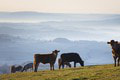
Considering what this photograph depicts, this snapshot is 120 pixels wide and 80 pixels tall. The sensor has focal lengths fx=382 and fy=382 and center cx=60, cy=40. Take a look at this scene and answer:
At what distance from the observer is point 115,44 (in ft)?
112

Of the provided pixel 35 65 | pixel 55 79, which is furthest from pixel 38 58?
pixel 55 79

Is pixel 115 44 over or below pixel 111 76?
over

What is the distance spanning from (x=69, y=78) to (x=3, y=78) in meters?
8.28

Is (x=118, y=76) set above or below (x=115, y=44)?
below

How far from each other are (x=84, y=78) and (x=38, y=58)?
553 inches

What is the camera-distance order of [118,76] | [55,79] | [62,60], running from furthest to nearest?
1. [62,60]
2. [55,79]
3. [118,76]

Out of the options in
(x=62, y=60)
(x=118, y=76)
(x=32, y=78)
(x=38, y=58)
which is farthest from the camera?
(x=62, y=60)

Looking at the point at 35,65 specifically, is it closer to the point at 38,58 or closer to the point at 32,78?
the point at 38,58

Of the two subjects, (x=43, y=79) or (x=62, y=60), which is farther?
(x=62, y=60)

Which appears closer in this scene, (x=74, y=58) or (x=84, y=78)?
(x=84, y=78)

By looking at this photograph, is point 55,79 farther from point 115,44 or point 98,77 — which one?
point 115,44

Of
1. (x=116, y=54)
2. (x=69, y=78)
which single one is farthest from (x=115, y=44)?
(x=69, y=78)

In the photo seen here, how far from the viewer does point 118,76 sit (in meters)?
26.0

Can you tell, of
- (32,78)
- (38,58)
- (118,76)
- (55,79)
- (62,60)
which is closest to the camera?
(118,76)
